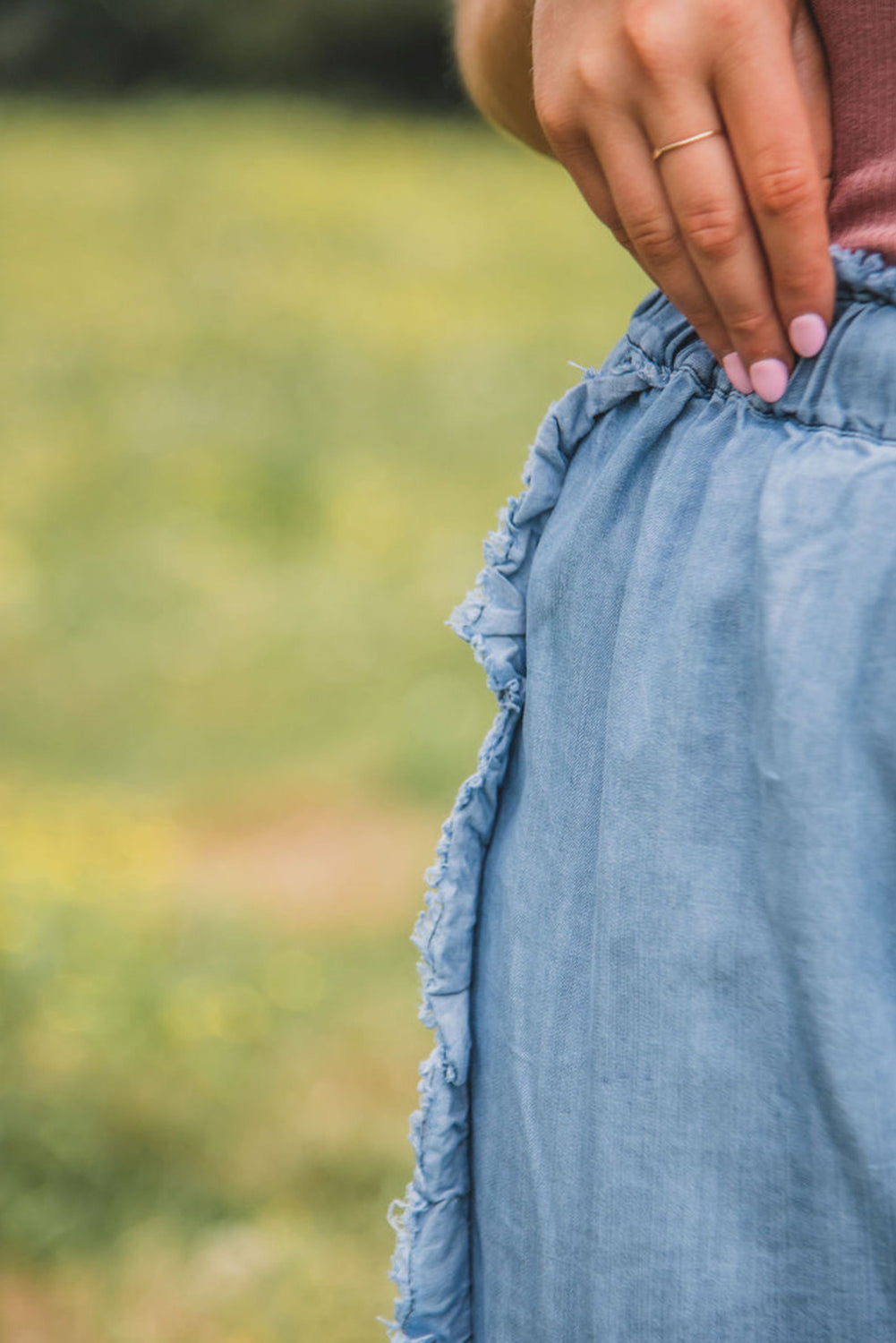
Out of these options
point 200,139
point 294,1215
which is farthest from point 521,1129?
point 200,139

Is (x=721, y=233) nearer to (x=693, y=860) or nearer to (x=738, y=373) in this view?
(x=738, y=373)

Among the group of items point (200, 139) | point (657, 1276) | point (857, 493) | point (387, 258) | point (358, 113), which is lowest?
point (657, 1276)

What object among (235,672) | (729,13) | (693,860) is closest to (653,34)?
(729,13)

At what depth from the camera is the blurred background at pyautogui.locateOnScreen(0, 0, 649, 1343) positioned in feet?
6.76

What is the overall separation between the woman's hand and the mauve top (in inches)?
0.5

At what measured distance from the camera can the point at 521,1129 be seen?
2.68 feet

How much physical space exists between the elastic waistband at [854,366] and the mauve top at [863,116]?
1 cm

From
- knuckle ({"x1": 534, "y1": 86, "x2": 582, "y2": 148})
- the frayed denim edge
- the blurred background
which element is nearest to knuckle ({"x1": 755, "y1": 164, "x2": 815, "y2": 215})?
knuckle ({"x1": 534, "y1": 86, "x2": 582, "y2": 148})

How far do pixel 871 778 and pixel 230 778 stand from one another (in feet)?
9.48

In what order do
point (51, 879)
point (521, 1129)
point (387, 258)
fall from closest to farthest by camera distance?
1. point (521, 1129)
2. point (51, 879)
3. point (387, 258)

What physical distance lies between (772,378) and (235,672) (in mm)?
3434

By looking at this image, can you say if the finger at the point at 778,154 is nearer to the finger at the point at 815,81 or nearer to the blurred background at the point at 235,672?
the finger at the point at 815,81

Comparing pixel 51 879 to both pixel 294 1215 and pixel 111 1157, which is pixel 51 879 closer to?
pixel 111 1157

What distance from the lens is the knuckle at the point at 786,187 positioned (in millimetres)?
643
